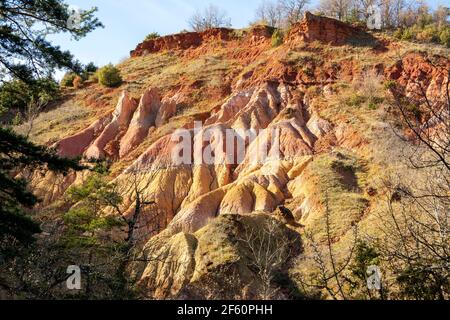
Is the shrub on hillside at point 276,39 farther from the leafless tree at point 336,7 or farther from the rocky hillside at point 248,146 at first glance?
the leafless tree at point 336,7

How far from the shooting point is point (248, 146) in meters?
26.4

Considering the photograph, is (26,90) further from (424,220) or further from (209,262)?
(424,220)

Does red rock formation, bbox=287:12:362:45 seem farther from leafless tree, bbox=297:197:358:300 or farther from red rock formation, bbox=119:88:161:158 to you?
leafless tree, bbox=297:197:358:300

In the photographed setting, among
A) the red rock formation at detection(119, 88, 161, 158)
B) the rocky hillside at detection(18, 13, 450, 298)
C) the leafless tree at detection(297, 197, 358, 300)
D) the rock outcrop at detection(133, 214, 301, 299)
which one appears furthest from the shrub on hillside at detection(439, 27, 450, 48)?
the leafless tree at detection(297, 197, 358, 300)

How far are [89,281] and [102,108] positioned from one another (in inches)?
1051

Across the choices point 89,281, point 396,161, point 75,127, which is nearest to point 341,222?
point 396,161

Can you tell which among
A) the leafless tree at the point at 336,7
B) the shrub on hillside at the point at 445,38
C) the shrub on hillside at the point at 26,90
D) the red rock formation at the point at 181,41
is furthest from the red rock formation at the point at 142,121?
the leafless tree at the point at 336,7

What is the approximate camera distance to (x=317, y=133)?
2605 cm

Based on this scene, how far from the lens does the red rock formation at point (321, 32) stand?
35500 millimetres

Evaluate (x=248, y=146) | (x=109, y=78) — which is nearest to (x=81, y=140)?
(x=109, y=78)

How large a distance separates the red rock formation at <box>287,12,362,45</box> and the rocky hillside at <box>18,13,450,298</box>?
0.31ft

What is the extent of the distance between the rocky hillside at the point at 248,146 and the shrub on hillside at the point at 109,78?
41.0 inches

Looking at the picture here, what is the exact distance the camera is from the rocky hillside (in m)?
17.0
